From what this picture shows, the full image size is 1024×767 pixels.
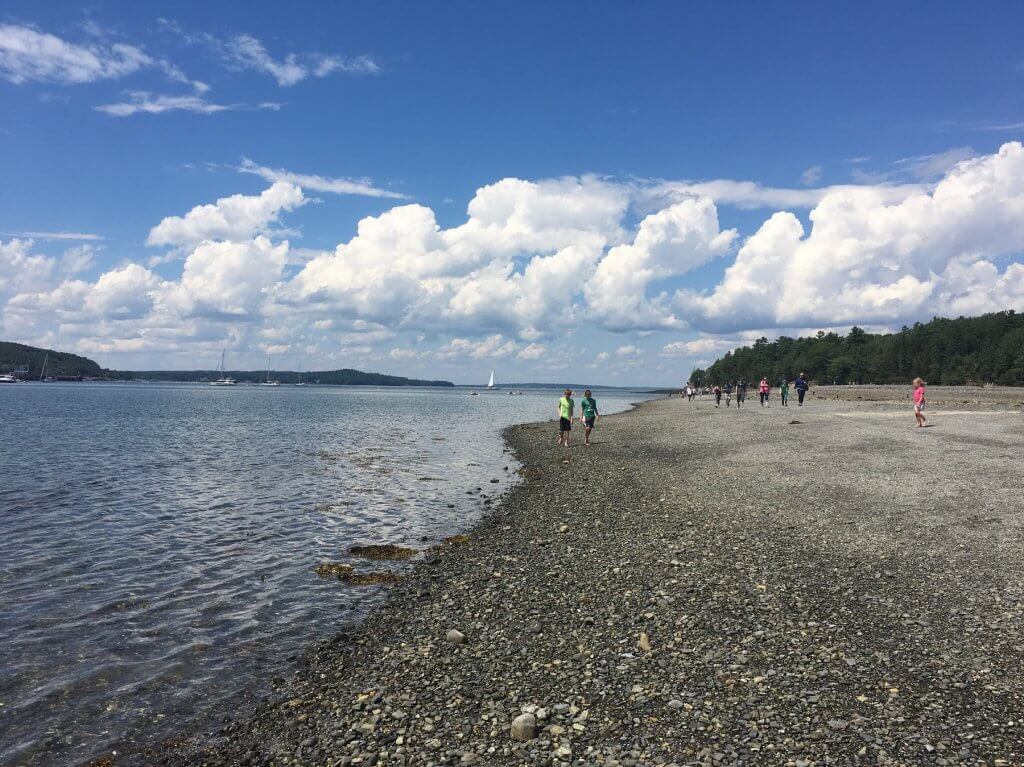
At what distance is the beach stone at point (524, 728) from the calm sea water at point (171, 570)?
450 cm

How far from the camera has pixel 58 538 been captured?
58.5 feet

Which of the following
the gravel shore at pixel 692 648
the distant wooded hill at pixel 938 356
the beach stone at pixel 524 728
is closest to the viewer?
the gravel shore at pixel 692 648

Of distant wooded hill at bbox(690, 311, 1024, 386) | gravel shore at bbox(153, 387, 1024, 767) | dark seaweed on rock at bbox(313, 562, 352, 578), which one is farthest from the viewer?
distant wooded hill at bbox(690, 311, 1024, 386)

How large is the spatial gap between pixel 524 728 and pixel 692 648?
3.02 meters

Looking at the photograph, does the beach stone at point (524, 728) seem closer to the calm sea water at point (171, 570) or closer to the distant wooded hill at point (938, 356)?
the calm sea water at point (171, 570)

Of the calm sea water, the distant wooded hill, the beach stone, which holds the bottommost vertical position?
the calm sea water

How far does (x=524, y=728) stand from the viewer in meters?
6.73

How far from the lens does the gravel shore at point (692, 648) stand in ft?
21.4

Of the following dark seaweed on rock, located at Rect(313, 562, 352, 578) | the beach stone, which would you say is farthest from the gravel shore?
dark seaweed on rock, located at Rect(313, 562, 352, 578)

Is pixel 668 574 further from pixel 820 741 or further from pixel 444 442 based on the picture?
pixel 444 442

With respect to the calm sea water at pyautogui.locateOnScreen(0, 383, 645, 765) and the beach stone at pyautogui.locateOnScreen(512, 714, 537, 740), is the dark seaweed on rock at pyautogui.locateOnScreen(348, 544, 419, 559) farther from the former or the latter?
the beach stone at pyautogui.locateOnScreen(512, 714, 537, 740)

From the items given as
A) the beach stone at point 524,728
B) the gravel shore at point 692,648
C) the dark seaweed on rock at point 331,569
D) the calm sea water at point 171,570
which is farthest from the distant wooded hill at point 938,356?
the beach stone at point 524,728

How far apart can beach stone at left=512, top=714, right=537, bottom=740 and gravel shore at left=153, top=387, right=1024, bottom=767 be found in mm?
23

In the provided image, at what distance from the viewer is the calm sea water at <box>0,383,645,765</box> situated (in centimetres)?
863
